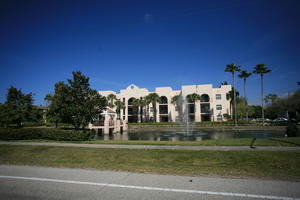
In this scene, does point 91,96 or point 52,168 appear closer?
point 52,168

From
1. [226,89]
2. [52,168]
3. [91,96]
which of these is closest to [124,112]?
[226,89]

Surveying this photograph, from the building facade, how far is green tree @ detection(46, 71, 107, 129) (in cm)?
3833

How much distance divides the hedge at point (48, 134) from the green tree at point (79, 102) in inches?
48.3

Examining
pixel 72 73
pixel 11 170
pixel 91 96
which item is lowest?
pixel 11 170

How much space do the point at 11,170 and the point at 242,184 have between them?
8544 millimetres

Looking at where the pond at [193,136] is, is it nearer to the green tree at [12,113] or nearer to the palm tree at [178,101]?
the green tree at [12,113]

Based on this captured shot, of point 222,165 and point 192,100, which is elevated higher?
point 192,100

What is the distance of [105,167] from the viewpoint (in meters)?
Answer: 7.20

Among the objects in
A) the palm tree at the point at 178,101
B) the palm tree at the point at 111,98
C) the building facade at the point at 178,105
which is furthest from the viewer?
the palm tree at the point at 111,98

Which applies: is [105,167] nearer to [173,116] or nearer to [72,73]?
[72,73]

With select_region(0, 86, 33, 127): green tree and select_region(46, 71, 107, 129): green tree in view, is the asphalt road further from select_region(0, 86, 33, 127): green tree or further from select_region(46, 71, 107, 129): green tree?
select_region(0, 86, 33, 127): green tree

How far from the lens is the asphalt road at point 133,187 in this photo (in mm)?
4355

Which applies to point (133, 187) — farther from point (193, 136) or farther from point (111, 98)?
point (111, 98)

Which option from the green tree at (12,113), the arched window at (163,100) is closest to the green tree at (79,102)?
the green tree at (12,113)
